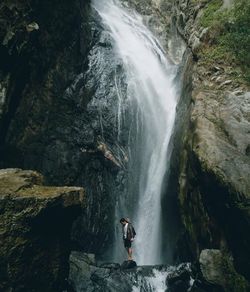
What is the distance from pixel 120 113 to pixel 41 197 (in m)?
10.3

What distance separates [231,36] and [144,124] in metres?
6.33

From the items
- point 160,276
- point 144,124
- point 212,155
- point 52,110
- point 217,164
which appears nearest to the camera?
point 217,164

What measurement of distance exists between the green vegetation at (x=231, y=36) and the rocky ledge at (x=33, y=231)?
914 cm

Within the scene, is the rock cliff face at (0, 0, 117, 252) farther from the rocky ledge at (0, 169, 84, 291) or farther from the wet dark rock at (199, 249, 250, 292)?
the wet dark rock at (199, 249, 250, 292)

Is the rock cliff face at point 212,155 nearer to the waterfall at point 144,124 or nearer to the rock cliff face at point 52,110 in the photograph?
the waterfall at point 144,124

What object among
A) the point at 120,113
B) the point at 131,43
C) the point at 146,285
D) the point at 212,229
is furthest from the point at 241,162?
the point at 131,43

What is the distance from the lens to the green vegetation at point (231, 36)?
1761 cm

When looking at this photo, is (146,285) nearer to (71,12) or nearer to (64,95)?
(64,95)

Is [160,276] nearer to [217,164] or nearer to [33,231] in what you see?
[217,164]

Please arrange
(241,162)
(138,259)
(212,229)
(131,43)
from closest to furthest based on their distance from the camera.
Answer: (241,162) < (212,229) < (138,259) < (131,43)

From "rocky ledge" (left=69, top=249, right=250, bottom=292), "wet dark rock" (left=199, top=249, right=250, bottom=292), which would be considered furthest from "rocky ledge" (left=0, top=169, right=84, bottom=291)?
"wet dark rock" (left=199, top=249, right=250, bottom=292)

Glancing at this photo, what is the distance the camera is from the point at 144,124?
21922 mm

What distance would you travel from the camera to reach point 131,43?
27.0m

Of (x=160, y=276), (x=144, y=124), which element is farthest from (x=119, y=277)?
(x=144, y=124)
